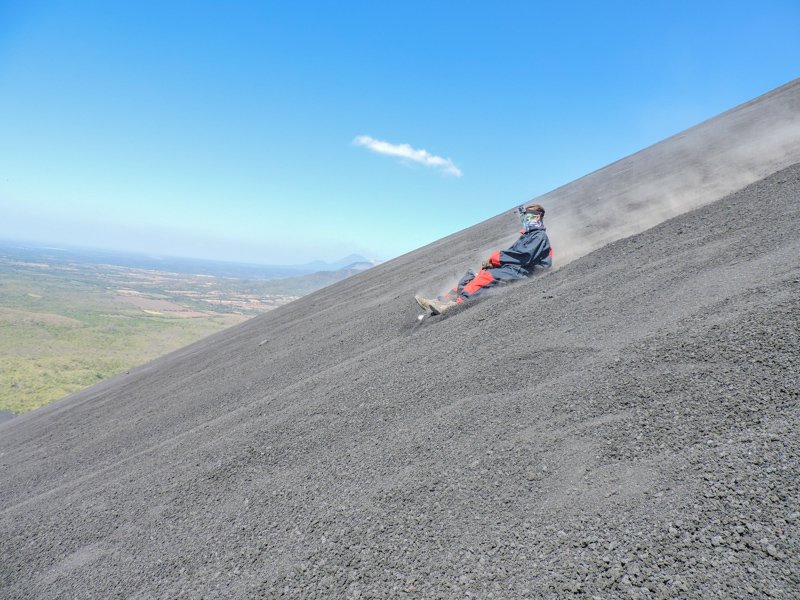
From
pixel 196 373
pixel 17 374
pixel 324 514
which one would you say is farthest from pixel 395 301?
pixel 17 374

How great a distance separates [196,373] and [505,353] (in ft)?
22.8

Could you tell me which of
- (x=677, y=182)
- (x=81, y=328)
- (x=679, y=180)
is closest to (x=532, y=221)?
(x=677, y=182)

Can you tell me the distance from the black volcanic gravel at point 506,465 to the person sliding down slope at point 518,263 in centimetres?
89

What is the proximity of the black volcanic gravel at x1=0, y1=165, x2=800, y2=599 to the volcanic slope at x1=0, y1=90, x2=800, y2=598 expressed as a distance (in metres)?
0.02

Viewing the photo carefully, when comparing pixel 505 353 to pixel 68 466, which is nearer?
pixel 505 353

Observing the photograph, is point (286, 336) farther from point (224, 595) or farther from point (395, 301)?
point (224, 595)

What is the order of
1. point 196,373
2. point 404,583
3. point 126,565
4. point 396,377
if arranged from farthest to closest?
point 196,373 < point 396,377 < point 126,565 < point 404,583

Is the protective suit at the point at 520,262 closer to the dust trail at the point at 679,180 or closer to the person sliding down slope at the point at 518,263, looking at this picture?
the person sliding down slope at the point at 518,263

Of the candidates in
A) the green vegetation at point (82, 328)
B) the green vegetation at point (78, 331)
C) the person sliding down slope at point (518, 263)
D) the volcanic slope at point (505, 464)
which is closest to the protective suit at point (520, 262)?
the person sliding down slope at point (518, 263)

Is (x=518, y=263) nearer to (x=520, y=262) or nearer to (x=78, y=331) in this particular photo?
(x=520, y=262)

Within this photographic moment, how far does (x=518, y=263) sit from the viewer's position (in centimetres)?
→ 728

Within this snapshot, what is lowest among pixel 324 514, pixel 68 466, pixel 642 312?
pixel 68 466

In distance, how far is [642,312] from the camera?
14.4 feet

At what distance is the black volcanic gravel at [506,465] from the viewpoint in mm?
2131
